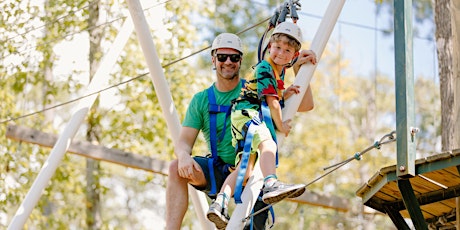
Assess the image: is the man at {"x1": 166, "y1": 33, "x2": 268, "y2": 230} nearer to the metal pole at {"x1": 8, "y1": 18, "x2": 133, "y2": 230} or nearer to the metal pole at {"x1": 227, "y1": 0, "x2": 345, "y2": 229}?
the metal pole at {"x1": 227, "y1": 0, "x2": 345, "y2": 229}

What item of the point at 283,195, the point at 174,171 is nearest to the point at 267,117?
the point at 283,195

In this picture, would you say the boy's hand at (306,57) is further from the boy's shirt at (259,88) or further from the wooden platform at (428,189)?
the wooden platform at (428,189)

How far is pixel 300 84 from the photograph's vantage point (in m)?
5.66

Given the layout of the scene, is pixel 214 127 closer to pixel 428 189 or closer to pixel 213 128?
pixel 213 128

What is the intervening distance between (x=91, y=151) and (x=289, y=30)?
16.0 feet

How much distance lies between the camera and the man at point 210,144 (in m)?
5.57

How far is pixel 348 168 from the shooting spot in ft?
80.5

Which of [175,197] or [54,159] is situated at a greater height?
[54,159]

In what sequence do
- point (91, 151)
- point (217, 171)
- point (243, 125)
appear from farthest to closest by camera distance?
point (91, 151)
point (217, 171)
point (243, 125)

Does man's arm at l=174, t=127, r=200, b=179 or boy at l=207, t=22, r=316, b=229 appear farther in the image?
man's arm at l=174, t=127, r=200, b=179

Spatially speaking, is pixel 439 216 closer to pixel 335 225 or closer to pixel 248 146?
pixel 248 146

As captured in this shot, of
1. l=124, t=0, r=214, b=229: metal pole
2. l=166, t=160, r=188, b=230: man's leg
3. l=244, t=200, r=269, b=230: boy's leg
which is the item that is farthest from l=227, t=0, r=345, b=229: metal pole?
l=124, t=0, r=214, b=229: metal pole

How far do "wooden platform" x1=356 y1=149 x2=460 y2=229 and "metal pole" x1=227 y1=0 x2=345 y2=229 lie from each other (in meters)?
0.58

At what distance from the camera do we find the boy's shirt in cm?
531
